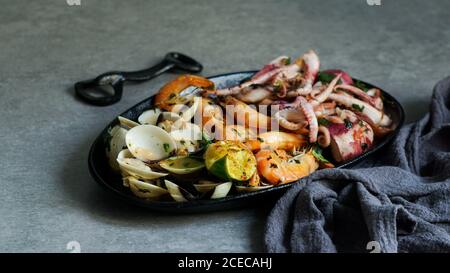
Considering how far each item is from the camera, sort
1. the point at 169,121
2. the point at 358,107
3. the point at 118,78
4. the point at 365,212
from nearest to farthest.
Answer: the point at 365,212 < the point at 169,121 < the point at 358,107 < the point at 118,78

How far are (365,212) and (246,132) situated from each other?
0.49 metres

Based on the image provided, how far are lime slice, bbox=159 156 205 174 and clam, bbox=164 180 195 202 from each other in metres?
0.06

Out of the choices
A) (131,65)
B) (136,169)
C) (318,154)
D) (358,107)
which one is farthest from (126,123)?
(131,65)

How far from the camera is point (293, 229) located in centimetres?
208

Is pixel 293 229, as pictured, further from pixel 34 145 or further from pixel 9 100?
pixel 9 100

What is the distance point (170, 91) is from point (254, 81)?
30cm

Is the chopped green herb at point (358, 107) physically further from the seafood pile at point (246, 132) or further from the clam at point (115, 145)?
the clam at point (115, 145)

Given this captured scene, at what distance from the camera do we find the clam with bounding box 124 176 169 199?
6.98ft

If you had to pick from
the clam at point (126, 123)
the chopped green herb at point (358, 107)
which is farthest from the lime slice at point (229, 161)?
the chopped green herb at point (358, 107)

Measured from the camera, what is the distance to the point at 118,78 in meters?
3.05

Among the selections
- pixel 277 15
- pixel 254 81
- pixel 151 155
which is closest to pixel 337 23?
pixel 277 15

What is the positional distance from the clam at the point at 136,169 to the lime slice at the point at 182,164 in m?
0.03

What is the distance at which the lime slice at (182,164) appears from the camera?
7.09ft

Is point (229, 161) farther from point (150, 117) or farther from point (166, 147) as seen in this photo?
point (150, 117)
